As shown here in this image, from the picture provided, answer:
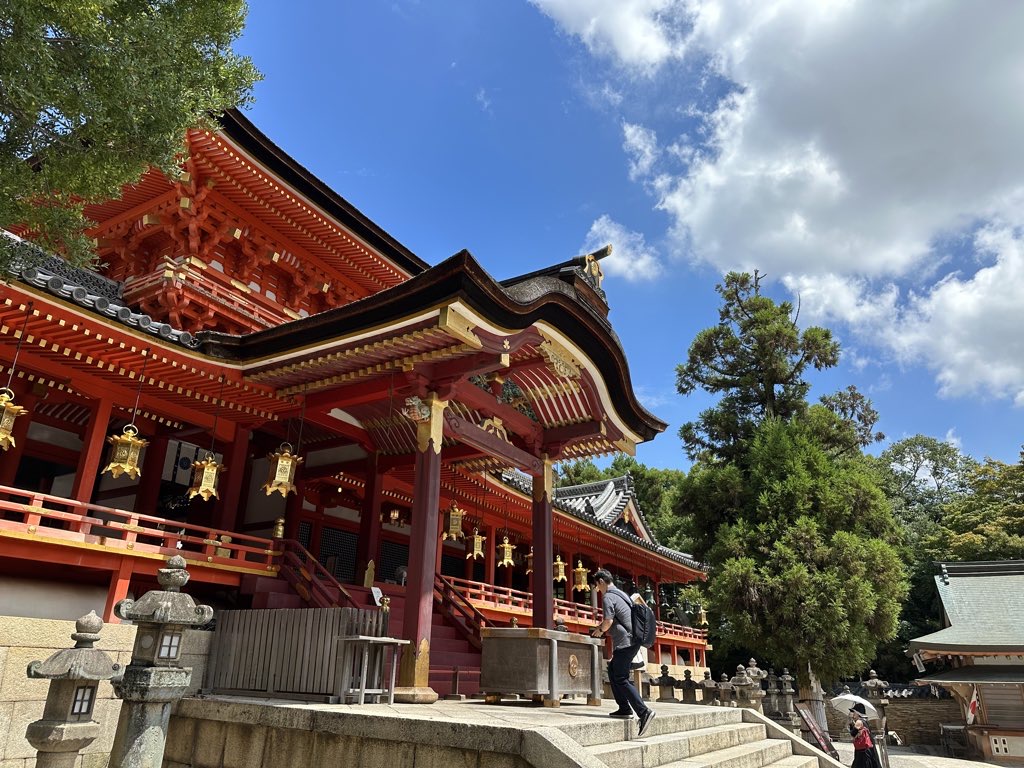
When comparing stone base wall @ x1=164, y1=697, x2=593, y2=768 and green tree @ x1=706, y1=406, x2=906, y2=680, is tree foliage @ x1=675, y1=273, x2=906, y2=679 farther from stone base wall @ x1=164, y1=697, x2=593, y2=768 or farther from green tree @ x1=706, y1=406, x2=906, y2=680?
stone base wall @ x1=164, y1=697, x2=593, y2=768

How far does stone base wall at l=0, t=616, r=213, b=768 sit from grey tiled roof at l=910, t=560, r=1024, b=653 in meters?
21.7

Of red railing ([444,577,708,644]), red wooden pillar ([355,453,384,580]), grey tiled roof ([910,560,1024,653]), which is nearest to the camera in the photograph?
red wooden pillar ([355,453,384,580])

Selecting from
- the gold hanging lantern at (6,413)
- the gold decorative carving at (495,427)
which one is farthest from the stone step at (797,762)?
the gold hanging lantern at (6,413)

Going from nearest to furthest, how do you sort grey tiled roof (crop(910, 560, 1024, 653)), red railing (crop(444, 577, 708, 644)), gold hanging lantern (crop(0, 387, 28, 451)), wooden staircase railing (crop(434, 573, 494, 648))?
gold hanging lantern (crop(0, 387, 28, 451)), wooden staircase railing (crop(434, 573, 494, 648)), red railing (crop(444, 577, 708, 644)), grey tiled roof (crop(910, 560, 1024, 653))

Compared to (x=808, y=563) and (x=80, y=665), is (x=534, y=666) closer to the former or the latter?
(x=80, y=665)

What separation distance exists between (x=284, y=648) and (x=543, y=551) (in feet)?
16.8

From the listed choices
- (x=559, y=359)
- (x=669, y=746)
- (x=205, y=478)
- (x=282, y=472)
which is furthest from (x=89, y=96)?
(x=669, y=746)

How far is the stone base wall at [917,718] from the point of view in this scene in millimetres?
24438

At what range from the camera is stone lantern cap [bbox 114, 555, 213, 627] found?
5133mm

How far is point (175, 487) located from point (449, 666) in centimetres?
628

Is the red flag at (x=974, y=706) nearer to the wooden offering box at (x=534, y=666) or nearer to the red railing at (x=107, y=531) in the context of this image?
the wooden offering box at (x=534, y=666)

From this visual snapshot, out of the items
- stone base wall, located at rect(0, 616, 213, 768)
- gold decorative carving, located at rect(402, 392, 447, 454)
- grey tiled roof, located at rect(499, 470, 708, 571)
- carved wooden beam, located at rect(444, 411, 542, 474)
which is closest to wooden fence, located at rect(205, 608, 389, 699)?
stone base wall, located at rect(0, 616, 213, 768)

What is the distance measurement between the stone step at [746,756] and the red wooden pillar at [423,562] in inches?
111

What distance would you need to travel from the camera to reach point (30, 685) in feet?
20.4
